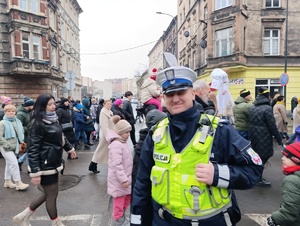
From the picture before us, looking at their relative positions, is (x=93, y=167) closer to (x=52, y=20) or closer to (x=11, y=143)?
(x=11, y=143)

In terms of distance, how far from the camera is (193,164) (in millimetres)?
1574

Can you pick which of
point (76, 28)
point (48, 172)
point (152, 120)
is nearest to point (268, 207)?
point (152, 120)

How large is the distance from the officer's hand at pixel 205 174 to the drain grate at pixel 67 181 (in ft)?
15.1

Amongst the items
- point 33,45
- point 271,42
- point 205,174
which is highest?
point 33,45

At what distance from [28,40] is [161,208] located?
22828 millimetres

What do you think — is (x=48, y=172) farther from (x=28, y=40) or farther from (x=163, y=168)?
(x=28, y=40)

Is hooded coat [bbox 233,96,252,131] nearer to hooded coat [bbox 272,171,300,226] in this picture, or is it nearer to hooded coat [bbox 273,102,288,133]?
hooded coat [bbox 272,171,300,226]

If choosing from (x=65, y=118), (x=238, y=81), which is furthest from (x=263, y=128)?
(x=238, y=81)

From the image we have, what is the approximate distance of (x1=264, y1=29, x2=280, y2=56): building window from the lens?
1866 centimetres

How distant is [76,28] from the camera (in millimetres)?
38250

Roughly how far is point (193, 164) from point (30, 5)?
2392 cm

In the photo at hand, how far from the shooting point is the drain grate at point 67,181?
18.1 feet

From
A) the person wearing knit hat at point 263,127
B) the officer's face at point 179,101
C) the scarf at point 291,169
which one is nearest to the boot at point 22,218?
the officer's face at point 179,101

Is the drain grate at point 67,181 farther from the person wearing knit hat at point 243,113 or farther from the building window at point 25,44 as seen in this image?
the building window at point 25,44
